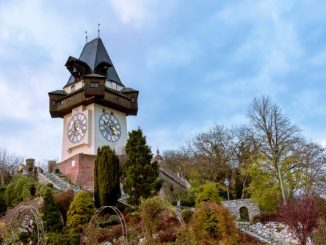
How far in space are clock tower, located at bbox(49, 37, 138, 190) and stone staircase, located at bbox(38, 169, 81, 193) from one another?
4.21 feet

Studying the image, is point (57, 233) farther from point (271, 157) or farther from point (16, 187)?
point (271, 157)

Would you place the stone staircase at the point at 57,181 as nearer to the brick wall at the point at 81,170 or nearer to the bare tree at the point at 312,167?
the brick wall at the point at 81,170

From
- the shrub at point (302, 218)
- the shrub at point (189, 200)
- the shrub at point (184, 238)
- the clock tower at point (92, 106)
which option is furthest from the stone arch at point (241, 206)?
the shrub at point (184, 238)

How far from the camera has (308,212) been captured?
15.3m

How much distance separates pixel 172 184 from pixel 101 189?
8563 millimetres

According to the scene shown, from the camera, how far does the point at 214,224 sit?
14758 mm

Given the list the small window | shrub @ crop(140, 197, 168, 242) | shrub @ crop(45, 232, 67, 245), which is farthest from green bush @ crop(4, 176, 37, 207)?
shrub @ crop(140, 197, 168, 242)

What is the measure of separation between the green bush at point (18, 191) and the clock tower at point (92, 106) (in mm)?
4459

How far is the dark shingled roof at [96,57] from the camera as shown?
1373 inches

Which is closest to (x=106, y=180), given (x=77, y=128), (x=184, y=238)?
(x=184, y=238)

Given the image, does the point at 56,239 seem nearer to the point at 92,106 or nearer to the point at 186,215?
the point at 186,215

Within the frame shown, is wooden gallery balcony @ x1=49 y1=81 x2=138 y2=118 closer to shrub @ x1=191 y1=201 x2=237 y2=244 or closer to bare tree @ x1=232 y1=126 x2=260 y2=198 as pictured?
bare tree @ x1=232 y1=126 x2=260 y2=198

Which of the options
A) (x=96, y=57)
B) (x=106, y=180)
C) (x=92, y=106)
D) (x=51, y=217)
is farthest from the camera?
(x=96, y=57)

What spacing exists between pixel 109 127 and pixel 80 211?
15.1m
